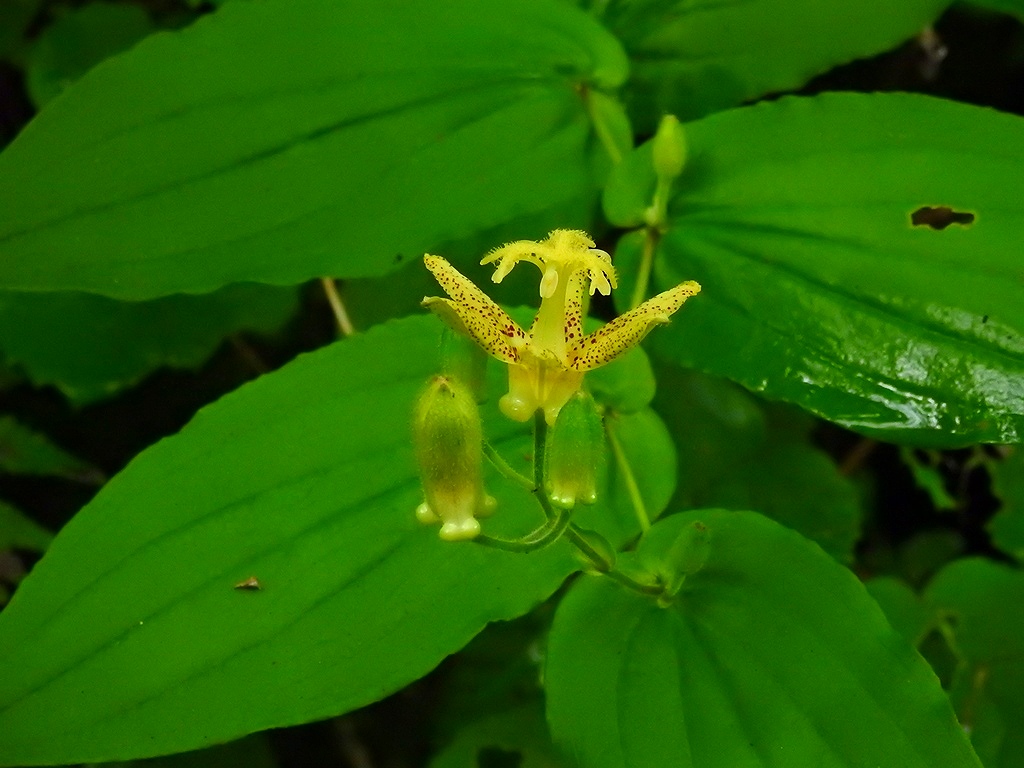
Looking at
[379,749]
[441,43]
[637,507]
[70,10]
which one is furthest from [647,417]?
[70,10]

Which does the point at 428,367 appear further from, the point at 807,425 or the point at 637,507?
the point at 807,425

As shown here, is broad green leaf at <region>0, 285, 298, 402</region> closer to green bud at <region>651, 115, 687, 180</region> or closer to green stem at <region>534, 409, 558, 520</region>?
green bud at <region>651, 115, 687, 180</region>

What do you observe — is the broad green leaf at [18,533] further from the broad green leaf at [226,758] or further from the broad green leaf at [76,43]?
the broad green leaf at [76,43]

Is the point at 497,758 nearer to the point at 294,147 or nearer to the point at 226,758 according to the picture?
the point at 226,758

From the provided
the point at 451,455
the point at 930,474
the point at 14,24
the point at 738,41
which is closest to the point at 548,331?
the point at 451,455

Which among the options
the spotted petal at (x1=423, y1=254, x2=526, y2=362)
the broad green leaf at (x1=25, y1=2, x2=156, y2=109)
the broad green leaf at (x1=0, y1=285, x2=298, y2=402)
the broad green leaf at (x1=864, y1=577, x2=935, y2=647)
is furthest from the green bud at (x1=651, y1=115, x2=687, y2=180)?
the broad green leaf at (x1=25, y1=2, x2=156, y2=109)

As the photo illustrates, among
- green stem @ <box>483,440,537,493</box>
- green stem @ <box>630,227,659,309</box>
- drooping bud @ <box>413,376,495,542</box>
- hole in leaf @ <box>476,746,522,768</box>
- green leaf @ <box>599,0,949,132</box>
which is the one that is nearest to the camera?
drooping bud @ <box>413,376,495,542</box>

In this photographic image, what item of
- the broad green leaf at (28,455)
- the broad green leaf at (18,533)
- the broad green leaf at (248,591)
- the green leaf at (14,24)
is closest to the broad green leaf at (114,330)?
the broad green leaf at (28,455)
